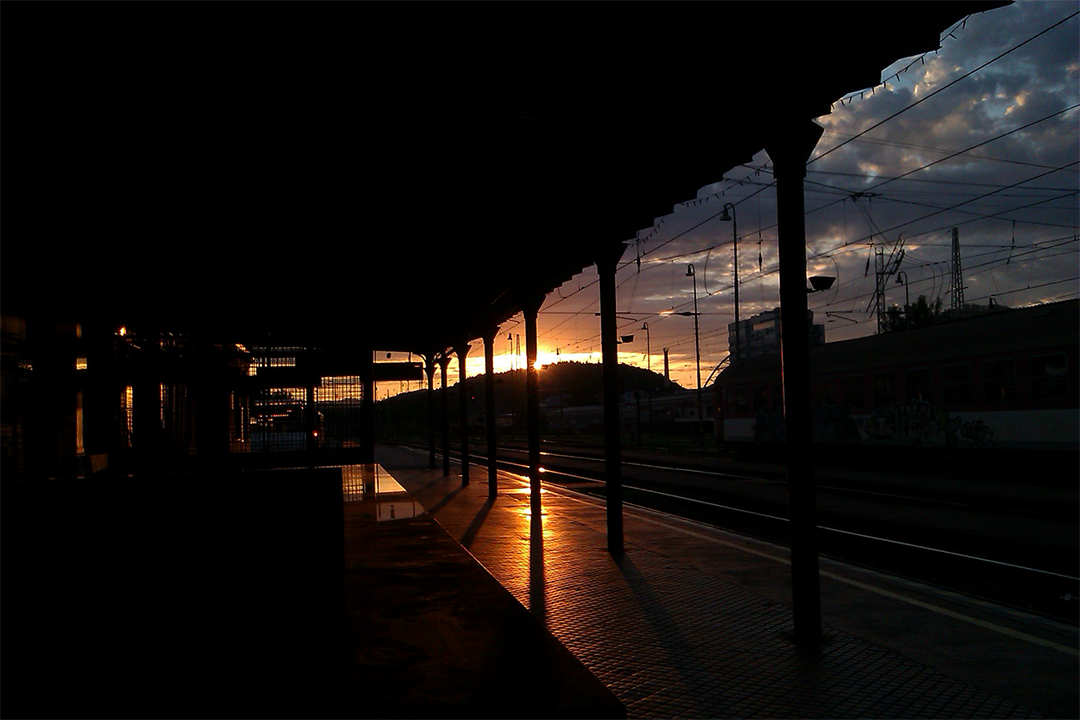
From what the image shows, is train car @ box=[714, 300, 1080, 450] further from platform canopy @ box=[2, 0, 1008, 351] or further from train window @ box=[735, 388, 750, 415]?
platform canopy @ box=[2, 0, 1008, 351]

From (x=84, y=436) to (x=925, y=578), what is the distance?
37.6 ft

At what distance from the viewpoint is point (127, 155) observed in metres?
6.86

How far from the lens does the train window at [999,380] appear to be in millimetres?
19141

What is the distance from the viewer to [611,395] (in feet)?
32.7

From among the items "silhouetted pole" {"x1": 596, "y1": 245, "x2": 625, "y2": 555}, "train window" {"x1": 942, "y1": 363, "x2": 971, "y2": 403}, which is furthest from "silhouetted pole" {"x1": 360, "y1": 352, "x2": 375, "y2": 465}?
"train window" {"x1": 942, "y1": 363, "x2": 971, "y2": 403}

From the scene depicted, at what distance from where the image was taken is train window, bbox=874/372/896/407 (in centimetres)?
2273

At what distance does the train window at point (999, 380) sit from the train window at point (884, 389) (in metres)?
3.05

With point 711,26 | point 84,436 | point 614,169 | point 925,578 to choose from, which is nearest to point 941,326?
point 925,578

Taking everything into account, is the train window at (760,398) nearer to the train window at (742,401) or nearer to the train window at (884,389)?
the train window at (742,401)

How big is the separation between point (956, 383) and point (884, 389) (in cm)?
252

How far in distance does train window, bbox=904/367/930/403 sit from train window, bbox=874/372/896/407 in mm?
505

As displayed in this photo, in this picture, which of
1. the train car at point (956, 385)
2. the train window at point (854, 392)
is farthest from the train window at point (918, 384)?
the train window at point (854, 392)

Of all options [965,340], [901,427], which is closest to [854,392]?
[901,427]

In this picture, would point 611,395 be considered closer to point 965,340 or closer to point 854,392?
point 965,340
